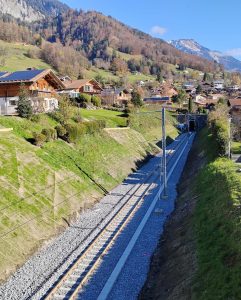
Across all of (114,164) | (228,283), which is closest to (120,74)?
(114,164)

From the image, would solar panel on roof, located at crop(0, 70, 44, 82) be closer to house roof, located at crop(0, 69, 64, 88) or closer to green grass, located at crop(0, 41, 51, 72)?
house roof, located at crop(0, 69, 64, 88)

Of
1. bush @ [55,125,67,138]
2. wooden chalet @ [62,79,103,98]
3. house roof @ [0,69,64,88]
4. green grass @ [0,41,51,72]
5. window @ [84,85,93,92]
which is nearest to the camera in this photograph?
bush @ [55,125,67,138]

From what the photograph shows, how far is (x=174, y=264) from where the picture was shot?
17344 millimetres

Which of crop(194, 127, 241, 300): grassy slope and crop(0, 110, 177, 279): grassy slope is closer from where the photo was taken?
crop(194, 127, 241, 300): grassy slope

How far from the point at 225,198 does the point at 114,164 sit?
21.7 meters

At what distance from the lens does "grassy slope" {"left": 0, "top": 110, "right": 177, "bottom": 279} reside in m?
→ 20.7

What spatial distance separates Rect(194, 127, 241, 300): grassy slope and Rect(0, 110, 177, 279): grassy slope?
8.73 metres

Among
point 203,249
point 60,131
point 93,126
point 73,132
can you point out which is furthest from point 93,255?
point 93,126

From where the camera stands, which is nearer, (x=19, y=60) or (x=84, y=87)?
(x=84, y=87)

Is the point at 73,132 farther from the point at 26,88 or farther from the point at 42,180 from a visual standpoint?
the point at 42,180

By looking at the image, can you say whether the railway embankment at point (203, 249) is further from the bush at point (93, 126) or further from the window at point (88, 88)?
the window at point (88, 88)

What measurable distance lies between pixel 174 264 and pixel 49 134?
20552 mm

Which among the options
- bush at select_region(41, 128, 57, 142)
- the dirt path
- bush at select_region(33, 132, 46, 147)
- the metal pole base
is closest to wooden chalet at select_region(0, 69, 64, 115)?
bush at select_region(41, 128, 57, 142)

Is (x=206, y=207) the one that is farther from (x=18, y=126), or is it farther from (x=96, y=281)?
(x=18, y=126)
